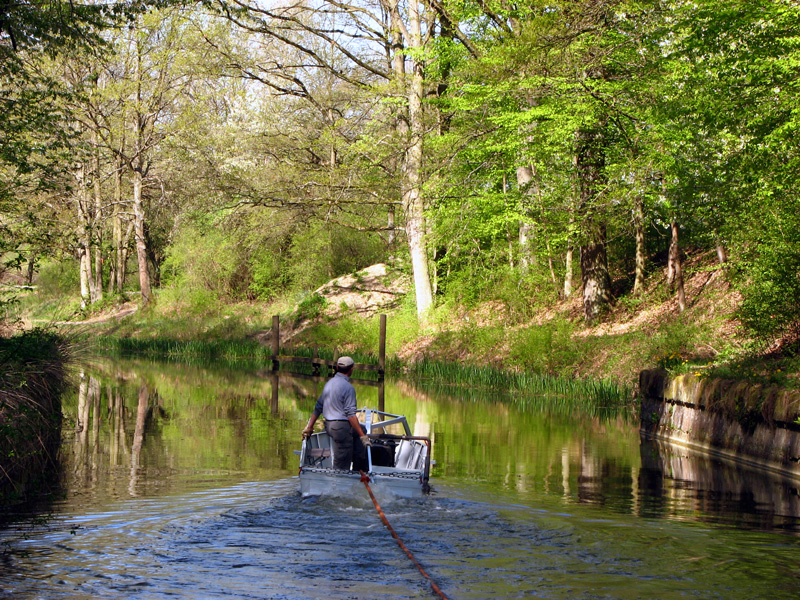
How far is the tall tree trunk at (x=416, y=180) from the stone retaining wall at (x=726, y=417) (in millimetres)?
13796

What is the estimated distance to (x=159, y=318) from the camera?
44781 millimetres

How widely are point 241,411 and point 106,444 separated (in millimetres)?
5445

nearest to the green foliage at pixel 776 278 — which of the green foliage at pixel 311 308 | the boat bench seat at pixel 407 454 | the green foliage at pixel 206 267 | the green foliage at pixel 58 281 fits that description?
the boat bench seat at pixel 407 454

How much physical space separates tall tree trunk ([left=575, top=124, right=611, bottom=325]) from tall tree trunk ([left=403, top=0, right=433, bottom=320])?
6.00 meters

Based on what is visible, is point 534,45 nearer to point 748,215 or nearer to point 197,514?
point 748,215

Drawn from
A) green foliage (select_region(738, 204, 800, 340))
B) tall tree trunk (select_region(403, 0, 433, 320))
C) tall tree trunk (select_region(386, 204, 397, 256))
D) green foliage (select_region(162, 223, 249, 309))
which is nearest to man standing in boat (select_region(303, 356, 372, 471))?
green foliage (select_region(738, 204, 800, 340))

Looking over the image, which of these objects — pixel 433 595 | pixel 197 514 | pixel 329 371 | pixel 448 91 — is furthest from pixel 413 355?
pixel 433 595

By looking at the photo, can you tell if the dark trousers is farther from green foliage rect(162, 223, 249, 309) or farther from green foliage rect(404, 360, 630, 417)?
green foliage rect(162, 223, 249, 309)

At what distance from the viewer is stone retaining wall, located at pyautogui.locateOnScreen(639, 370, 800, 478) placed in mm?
13141

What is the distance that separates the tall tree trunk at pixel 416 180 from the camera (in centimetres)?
3067

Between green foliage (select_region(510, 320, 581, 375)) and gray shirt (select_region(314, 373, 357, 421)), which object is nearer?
gray shirt (select_region(314, 373, 357, 421))

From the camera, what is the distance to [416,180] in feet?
102

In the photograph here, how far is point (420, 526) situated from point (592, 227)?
1628 cm

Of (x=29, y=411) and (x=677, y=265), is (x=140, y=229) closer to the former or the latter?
(x=677, y=265)
